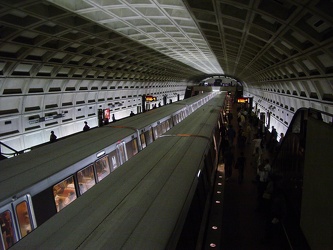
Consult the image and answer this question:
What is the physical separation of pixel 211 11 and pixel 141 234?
30.5 feet

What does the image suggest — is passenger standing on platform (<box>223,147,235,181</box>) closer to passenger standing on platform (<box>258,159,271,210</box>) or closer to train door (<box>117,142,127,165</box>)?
passenger standing on platform (<box>258,159,271,210</box>)

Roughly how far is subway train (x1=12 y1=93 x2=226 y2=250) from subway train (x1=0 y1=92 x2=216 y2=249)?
3.54 ft

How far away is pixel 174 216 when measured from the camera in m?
3.08

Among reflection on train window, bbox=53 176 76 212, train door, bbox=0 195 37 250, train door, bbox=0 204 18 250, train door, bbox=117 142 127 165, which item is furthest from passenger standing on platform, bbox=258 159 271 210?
train door, bbox=0 204 18 250

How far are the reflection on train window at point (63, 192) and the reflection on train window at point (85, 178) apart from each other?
0.26 meters

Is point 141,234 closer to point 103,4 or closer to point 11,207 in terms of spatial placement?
point 11,207

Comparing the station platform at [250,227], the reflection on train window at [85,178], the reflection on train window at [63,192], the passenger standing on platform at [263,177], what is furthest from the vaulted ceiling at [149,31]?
the reflection on train window at [63,192]

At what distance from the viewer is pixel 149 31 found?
1548 cm

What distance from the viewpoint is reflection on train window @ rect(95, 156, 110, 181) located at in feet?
20.7

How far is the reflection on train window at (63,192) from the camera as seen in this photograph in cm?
484

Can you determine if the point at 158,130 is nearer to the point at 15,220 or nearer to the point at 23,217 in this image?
the point at 23,217

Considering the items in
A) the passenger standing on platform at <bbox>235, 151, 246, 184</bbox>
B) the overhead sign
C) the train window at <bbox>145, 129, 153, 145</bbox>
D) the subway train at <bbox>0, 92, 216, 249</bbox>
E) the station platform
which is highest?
the subway train at <bbox>0, 92, 216, 249</bbox>

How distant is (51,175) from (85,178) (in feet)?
3.81

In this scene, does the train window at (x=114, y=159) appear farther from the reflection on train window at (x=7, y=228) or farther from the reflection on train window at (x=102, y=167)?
the reflection on train window at (x=7, y=228)
